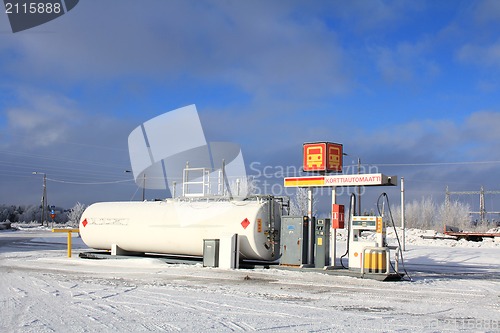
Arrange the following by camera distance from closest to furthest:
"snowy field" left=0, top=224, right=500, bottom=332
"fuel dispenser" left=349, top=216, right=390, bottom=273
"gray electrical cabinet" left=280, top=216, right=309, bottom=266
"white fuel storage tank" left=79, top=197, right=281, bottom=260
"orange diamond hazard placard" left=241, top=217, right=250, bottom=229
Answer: "snowy field" left=0, top=224, right=500, bottom=332
"fuel dispenser" left=349, top=216, right=390, bottom=273
"gray electrical cabinet" left=280, top=216, right=309, bottom=266
"orange diamond hazard placard" left=241, top=217, right=250, bottom=229
"white fuel storage tank" left=79, top=197, right=281, bottom=260

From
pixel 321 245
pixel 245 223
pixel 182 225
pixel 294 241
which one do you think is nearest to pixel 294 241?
pixel 294 241

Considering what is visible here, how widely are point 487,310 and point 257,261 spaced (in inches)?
447

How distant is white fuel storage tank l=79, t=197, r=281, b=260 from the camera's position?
20.6 metres

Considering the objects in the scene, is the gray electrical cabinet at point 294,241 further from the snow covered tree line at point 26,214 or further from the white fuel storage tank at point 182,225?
the snow covered tree line at point 26,214

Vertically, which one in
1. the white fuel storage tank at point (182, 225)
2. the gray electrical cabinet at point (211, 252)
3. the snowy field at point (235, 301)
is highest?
the white fuel storage tank at point (182, 225)

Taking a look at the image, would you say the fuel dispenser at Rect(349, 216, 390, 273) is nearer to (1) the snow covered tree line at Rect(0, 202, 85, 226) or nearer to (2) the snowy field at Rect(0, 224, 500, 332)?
(2) the snowy field at Rect(0, 224, 500, 332)

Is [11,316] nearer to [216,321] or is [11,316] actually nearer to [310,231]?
[216,321]

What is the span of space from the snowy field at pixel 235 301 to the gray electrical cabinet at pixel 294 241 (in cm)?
66

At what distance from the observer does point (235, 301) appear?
39.1ft

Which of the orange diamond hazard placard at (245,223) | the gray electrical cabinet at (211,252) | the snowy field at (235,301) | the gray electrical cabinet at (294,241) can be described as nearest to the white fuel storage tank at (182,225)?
the orange diamond hazard placard at (245,223)

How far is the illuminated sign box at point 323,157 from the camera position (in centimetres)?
2013

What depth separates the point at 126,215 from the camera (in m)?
24.2

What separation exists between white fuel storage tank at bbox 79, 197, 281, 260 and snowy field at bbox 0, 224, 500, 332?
1.50m

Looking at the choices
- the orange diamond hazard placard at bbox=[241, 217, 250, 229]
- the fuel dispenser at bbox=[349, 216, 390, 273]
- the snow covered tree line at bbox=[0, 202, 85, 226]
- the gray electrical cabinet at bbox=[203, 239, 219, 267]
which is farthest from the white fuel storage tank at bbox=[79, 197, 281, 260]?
the snow covered tree line at bbox=[0, 202, 85, 226]
